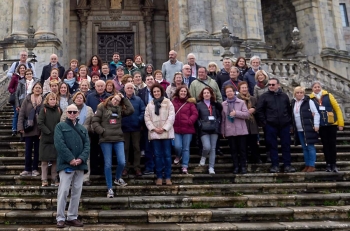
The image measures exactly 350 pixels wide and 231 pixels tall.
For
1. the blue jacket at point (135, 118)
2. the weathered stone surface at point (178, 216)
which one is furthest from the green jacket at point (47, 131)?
the weathered stone surface at point (178, 216)

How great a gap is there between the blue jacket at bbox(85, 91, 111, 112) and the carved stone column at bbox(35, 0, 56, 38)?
10.00m

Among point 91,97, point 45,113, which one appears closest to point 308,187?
point 91,97

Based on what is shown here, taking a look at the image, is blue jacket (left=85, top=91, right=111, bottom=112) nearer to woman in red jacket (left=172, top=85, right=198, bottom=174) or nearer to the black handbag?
woman in red jacket (left=172, top=85, right=198, bottom=174)

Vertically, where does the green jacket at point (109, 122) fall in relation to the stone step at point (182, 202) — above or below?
above

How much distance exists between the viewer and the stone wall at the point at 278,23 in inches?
953

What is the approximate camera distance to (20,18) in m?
16.7

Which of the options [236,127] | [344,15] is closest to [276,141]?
[236,127]

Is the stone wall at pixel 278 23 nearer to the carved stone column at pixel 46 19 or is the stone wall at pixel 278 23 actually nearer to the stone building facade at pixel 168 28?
the stone building facade at pixel 168 28

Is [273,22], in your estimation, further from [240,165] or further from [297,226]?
[297,226]

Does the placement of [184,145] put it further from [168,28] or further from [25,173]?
[168,28]

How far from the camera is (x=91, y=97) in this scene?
757 centimetres

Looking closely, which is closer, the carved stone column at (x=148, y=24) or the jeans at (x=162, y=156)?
the jeans at (x=162, y=156)

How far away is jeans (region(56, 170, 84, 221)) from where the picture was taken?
5.50m

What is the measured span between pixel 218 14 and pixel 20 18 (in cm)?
908
